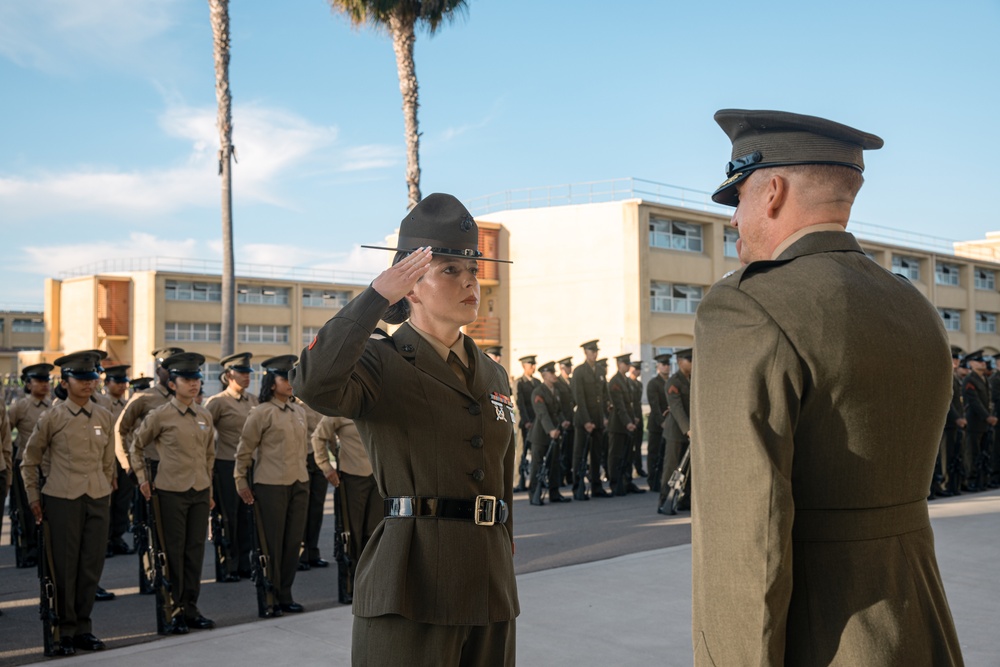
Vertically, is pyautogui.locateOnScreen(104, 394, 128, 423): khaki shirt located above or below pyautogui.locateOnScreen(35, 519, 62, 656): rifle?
above

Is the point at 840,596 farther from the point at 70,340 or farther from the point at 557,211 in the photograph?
the point at 70,340

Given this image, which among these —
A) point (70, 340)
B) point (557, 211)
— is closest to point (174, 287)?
point (70, 340)

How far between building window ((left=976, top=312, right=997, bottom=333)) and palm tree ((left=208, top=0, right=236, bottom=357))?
1974 inches

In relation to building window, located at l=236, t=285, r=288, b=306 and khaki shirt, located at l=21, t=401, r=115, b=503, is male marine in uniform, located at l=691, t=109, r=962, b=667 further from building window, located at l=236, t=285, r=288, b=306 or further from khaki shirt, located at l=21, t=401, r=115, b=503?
building window, located at l=236, t=285, r=288, b=306

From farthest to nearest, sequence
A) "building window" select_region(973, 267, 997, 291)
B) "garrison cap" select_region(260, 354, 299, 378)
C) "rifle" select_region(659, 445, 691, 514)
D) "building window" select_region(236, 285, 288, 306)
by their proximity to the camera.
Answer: "building window" select_region(236, 285, 288, 306) < "building window" select_region(973, 267, 997, 291) < "rifle" select_region(659, 445, 691, 514) < "garrison cap" select_region(260, 354, 299, 378)

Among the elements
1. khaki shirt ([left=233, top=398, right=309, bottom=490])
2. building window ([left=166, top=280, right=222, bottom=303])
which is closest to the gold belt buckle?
khaki shirt ([left=233, top=398, right=309, bottom=490])

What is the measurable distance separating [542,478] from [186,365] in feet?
24.2

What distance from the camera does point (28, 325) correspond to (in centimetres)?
8031

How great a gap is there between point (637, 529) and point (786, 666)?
32.0 feet

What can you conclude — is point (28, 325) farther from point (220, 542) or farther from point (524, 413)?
point (220, 542)

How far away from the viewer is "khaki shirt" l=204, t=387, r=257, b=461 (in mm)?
10000

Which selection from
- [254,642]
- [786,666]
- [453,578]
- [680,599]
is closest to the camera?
[786,666]

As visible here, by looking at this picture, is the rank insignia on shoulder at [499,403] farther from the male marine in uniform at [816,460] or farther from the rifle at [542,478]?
the rifle at [542,478]

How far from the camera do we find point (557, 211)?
42.2 metres
